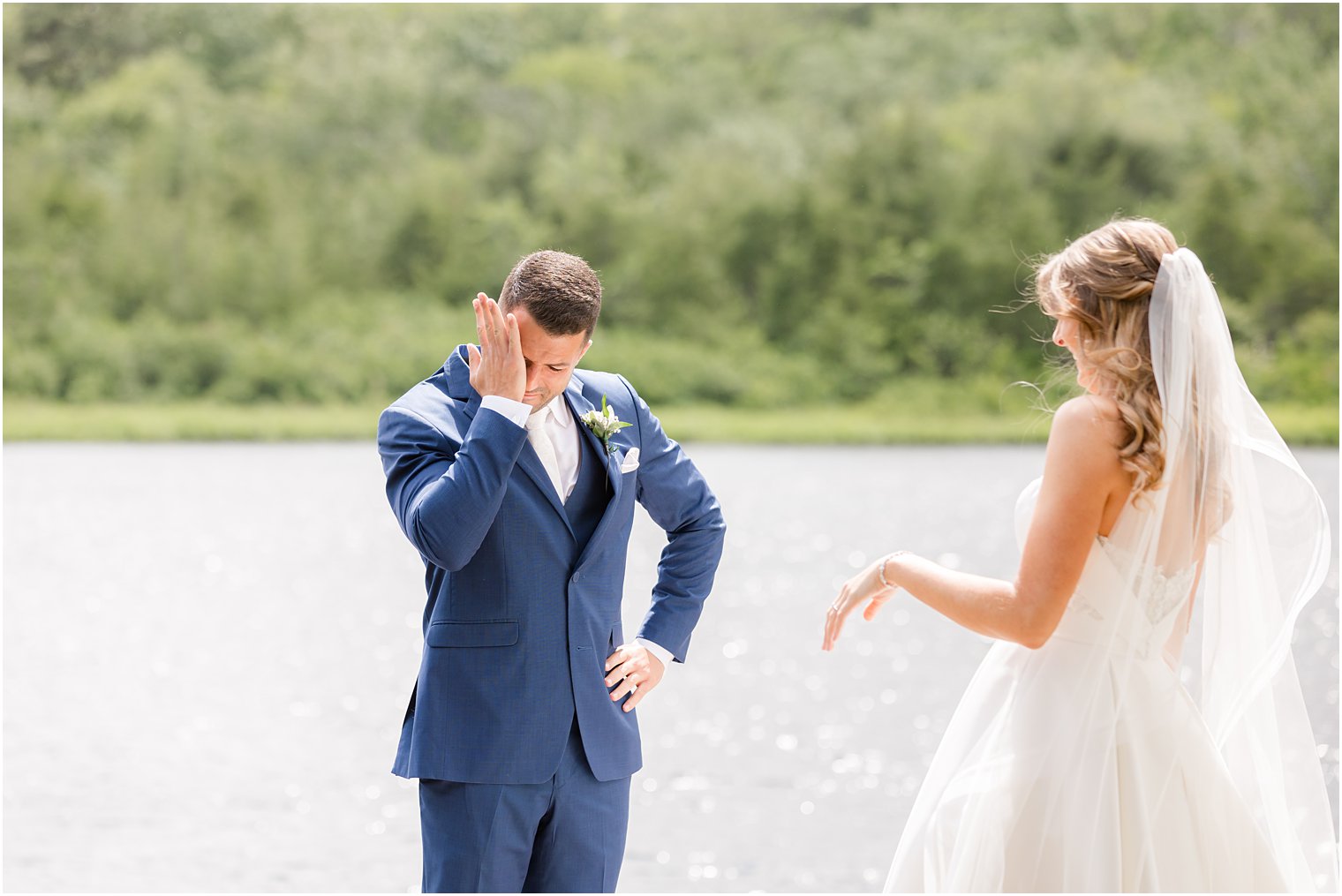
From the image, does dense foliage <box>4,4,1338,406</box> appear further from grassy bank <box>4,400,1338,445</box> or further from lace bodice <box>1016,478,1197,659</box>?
lace bodice <box>1016,478,1197,659</box>

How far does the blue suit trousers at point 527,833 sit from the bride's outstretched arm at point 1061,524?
684 millimetres

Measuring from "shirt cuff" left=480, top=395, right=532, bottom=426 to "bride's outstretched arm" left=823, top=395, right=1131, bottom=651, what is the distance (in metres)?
0.70

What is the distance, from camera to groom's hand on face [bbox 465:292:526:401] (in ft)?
7.41

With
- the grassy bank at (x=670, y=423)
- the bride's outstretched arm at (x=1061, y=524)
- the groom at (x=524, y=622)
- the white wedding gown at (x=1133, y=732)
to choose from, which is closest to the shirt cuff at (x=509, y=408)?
the groom at (x=524, y=622)

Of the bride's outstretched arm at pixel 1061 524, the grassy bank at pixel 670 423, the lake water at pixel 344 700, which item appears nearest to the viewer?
the bride's outstretched arm at pixel 1061 524

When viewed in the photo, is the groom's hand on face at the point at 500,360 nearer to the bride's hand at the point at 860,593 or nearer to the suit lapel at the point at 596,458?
the suit lapel at the point at 596,458

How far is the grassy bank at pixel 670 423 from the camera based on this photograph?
3303 centimetres

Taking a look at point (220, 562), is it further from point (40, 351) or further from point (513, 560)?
point (40, 351)

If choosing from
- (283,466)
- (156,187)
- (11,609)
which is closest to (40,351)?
(156,187)

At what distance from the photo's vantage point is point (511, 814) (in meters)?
2.38

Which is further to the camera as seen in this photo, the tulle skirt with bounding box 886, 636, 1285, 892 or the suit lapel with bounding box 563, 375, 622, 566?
the suit lapel with bounding box 563, 375, 622, 566

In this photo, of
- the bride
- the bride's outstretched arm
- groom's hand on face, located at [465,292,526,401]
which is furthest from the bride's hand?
groom's hand on face, located at [465,292,526,401]

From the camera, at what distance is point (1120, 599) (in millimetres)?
2314

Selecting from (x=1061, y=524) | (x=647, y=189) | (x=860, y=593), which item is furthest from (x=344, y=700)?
(x=647, y=189)
